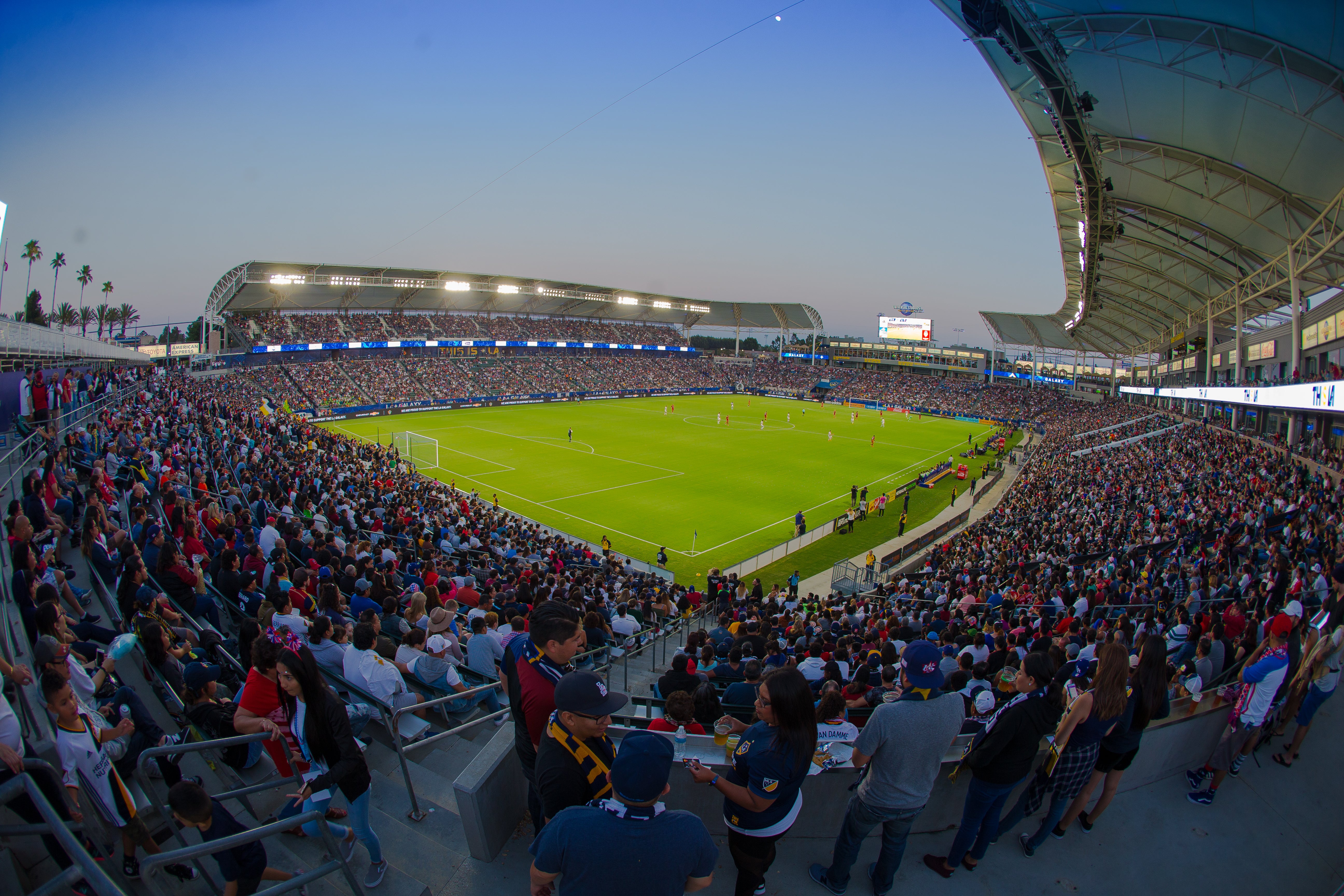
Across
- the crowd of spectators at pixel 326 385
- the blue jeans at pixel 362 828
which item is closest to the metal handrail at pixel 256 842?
the blue jeans at pixel 362 828

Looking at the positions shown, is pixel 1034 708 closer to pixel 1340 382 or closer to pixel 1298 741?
pixel 1298 741

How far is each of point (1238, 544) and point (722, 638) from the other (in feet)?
45.2

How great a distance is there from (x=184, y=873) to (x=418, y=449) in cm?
3996

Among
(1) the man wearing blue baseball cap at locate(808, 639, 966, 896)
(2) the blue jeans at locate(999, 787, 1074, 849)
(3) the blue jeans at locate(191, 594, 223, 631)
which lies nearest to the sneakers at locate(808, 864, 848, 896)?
(1) the man wearing blue baseball cap at locate(808, 639, 966, 896)

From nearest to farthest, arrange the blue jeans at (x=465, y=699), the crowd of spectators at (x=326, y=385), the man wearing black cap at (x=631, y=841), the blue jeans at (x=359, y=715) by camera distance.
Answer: the man wearing black cap at (x=631, y=841), the blue jeans at (x=359, y=715), the blue jeans at (x=465, y=699), the crowd of spectators at (x=326, y=385)

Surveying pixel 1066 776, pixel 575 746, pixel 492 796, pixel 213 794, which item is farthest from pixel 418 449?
pixel 1066 776

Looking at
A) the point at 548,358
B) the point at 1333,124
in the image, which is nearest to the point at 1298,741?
the point at 1333,124

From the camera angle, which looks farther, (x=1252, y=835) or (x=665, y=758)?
(x=1252, y=835)

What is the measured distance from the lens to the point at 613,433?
5041 cm

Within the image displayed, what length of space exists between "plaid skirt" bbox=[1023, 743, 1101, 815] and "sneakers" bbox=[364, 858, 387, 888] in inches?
172

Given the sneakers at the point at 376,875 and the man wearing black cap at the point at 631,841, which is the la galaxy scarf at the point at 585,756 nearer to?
the man wearing black cap at the point at 631,841

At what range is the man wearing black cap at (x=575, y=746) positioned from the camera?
2975mm

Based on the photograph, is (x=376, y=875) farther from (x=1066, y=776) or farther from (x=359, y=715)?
(x=1066, y=776)

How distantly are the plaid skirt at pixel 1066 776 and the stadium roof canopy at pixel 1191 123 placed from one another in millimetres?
15428
